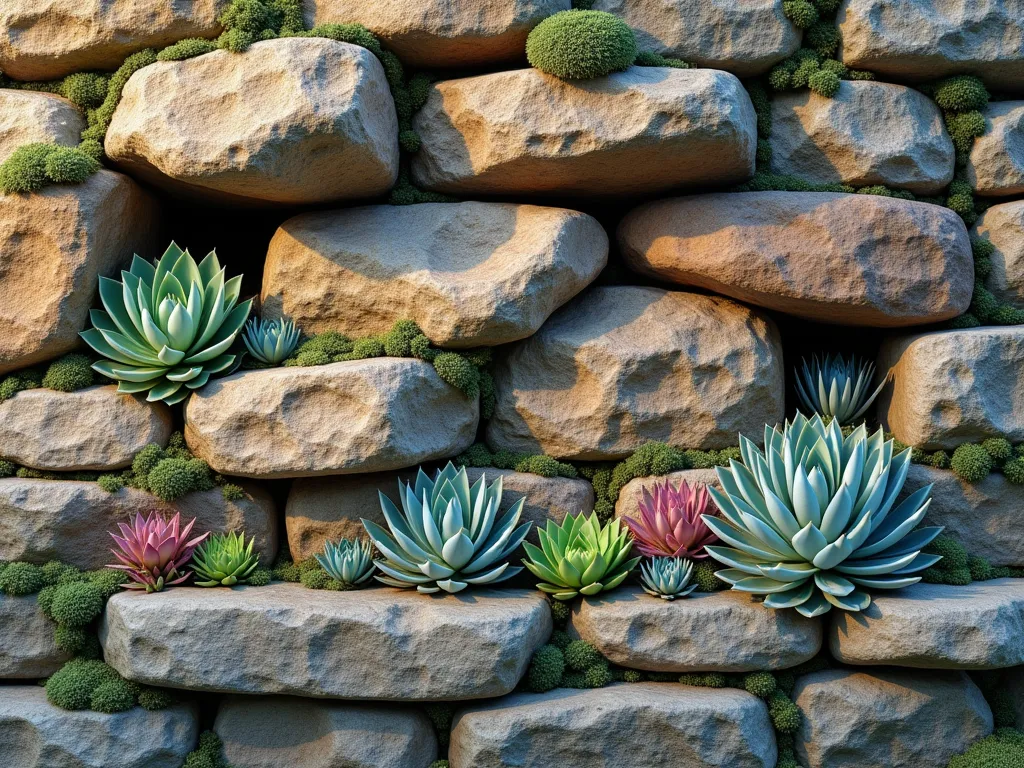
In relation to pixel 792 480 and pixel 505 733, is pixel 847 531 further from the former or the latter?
pixel 505 733

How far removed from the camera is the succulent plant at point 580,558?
4.69 metres

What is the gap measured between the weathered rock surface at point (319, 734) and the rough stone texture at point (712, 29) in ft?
13.5

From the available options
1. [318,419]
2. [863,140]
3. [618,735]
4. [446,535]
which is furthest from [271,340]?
[863,140]

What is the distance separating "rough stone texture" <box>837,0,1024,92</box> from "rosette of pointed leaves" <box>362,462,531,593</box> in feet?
11.5

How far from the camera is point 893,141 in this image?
18.3ft

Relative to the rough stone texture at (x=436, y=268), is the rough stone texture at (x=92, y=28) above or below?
above

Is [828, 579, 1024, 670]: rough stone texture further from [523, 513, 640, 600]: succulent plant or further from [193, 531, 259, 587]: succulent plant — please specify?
[193, 531, 259, 587]: succulent plant

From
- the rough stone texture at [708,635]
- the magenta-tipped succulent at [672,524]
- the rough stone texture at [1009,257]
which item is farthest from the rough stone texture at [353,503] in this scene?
the rough stone texture at [1009,257]

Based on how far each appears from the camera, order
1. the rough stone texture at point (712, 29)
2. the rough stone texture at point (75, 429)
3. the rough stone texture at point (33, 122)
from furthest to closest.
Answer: the rough stone texture at point (712, 29) → the rough stone texture at point (33, 122) → the rough stone texture at point (75, 429)

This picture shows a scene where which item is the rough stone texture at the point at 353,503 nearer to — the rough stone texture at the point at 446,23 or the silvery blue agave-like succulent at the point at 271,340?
the silvery blue agave-like succulent at the point at 271,340

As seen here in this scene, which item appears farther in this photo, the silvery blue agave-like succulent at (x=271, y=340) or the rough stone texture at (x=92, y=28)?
the rough stone texture at (x=92, y=28)

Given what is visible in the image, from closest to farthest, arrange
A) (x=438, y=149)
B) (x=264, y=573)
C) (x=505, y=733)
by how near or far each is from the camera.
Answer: (x=505, y=733), (x=264, y=573), (x=438, y=149)

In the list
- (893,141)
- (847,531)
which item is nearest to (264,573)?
(847,531)

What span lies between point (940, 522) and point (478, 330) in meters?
2.78
